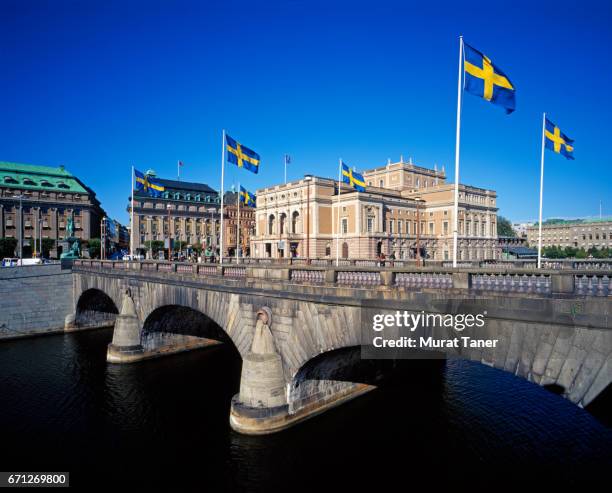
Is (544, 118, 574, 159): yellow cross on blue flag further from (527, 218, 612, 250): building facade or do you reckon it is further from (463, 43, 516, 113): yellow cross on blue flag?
(527, 218, 612, 250): building facade

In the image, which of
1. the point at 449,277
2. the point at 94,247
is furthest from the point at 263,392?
the point at 94,247

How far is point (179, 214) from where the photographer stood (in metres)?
113

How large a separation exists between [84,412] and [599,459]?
70.5 ft

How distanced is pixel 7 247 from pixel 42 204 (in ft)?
51.1

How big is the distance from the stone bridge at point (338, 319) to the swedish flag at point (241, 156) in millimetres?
8807

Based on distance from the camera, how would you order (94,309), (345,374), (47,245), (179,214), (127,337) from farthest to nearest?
1. (179,214)
2. (47,245)
3. (94,309)
4. (127,337)
5. (345,374)

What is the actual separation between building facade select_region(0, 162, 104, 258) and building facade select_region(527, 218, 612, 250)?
133502 mm

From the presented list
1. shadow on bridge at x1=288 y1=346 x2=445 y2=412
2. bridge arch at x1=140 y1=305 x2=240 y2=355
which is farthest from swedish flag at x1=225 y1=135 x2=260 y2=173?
shadow on bridge at x1=288 y1=346 x2=445 y2=412

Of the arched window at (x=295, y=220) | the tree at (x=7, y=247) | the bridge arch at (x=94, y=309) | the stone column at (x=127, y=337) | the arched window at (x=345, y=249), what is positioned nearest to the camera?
the stone column at (x=127, y=337)

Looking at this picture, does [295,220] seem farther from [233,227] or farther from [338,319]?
[338,319]

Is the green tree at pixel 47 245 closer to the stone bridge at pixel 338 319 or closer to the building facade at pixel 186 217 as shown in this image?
the building facade at pixel 186 217

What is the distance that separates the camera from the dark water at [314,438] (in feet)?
46.4

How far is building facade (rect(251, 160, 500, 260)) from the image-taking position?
75625 millimetres

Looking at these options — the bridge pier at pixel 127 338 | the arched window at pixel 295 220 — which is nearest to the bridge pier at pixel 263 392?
the bridge pier at pixel 127 338
